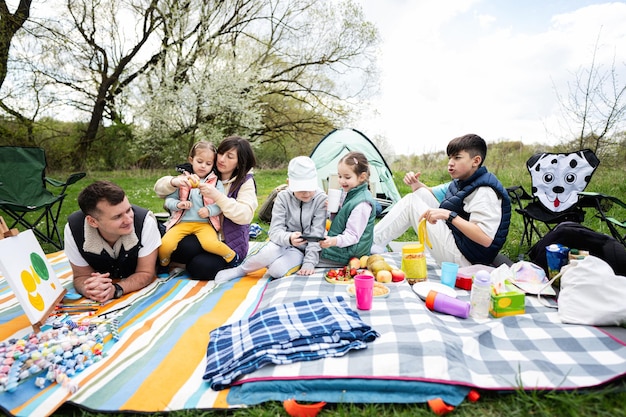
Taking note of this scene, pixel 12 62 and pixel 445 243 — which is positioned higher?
pixel 12 62

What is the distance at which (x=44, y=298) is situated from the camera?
2264 millimetres

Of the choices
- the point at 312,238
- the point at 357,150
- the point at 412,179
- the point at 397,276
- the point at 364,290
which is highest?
the point at 357,150

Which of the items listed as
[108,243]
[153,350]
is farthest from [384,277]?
[108,243]

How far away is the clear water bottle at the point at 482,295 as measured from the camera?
225 centimetres

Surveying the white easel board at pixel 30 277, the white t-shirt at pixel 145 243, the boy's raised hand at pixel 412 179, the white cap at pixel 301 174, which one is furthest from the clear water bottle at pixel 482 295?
the white easel board at pixel 30 277

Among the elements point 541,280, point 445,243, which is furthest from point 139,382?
point 541,280

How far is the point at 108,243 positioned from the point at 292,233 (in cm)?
138

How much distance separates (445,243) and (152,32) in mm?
11992

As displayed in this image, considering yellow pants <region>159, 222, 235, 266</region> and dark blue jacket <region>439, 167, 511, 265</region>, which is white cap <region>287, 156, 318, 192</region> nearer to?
yellow pants <region>159, 222, 235, 266</region>

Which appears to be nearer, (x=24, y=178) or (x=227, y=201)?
(x=227, y=201)

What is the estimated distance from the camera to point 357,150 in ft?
18.7

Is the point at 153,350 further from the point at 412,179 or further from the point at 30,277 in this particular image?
the point at 412,179

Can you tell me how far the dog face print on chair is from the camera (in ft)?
12.5

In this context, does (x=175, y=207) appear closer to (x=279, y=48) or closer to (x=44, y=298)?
(x=44, y=298)
